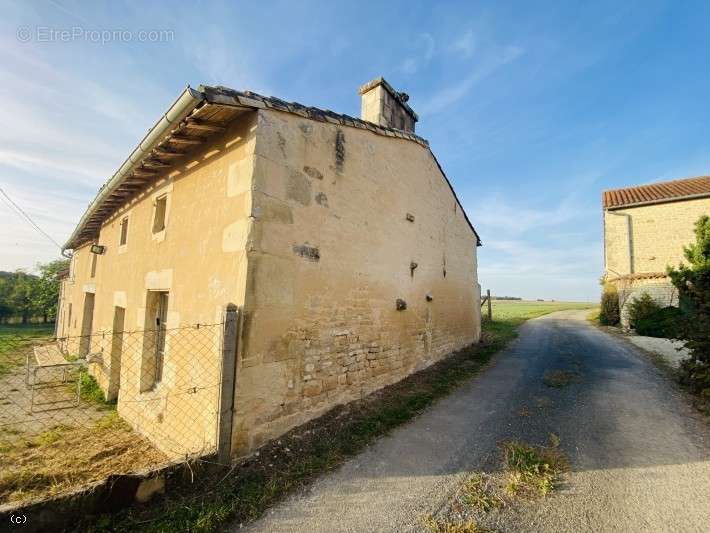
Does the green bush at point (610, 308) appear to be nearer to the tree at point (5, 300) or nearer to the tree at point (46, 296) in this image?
the tree at point (46, 296)

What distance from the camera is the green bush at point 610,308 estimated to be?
18.0 m

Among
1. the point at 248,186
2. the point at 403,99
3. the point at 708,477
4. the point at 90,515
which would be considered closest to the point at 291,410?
the point at 90,515

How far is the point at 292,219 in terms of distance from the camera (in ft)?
15.3

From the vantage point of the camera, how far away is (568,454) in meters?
3.97

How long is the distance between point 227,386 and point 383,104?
23.6ft

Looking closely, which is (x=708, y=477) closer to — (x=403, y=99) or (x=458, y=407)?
(x=458, y=407)

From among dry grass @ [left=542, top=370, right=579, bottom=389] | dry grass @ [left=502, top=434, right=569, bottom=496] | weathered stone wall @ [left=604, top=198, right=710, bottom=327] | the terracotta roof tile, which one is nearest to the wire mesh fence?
dry grass @ [left=502, top=434, right=569, bottom=496]

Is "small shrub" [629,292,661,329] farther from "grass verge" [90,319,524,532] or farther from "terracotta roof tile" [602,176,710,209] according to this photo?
"grass verge" [90,319,524,532]

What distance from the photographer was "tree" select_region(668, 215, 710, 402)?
6.00 meters

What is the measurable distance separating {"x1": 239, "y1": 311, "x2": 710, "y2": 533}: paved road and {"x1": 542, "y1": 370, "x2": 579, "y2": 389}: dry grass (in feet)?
0.74

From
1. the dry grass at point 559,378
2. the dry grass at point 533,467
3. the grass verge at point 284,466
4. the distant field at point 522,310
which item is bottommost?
the grass verge at point 284,466

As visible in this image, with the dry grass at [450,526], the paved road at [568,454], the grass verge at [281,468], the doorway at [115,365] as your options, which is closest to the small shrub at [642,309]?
the paved road at [568,454]

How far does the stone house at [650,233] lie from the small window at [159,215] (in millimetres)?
20189

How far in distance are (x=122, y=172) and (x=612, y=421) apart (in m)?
9.12
